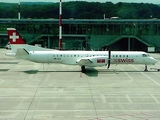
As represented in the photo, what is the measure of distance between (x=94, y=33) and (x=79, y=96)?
66612mm

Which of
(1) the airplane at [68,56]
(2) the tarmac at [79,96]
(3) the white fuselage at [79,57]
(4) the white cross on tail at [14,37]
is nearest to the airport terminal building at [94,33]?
(3) the white fuselage at [79,57]

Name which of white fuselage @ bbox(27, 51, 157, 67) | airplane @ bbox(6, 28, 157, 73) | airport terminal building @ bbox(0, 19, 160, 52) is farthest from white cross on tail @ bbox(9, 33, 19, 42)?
airport terminal building @ bbox(0, 19, 160, 52)

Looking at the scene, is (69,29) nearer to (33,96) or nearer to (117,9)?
(33,96)

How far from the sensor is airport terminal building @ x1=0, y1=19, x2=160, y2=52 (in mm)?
92688

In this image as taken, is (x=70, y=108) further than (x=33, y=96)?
No

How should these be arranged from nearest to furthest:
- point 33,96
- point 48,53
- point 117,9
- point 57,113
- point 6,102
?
point 57,113, point 6,102, point 33,96, point 48,53, point 117,9

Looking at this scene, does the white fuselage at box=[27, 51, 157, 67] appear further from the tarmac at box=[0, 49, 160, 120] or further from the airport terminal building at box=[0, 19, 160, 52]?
the airport terminal building at box=[0, 19, 160, 52]

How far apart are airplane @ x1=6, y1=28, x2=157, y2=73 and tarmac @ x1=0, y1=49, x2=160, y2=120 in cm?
200

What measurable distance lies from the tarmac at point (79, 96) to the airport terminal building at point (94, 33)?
49.5 metres

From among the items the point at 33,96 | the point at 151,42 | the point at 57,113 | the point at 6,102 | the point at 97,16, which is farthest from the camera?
the point at 97,16

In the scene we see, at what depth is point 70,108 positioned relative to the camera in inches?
967

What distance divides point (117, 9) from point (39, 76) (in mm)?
164190

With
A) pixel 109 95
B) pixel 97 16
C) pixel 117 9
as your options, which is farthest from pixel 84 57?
pixel 117 9

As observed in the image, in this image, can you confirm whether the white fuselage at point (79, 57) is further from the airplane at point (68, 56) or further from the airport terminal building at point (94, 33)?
the airport terminal building at point (94, 33)
